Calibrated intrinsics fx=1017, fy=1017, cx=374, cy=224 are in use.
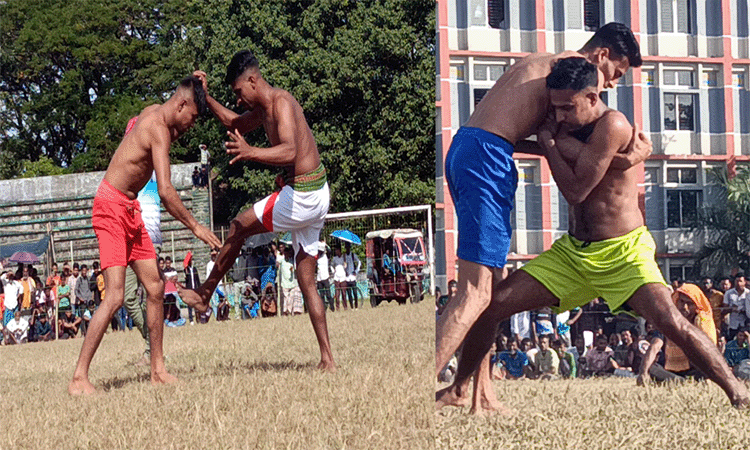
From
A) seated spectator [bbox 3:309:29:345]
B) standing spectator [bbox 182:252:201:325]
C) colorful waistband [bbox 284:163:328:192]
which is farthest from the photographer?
seated spectator [bbox 3:309:29:345]

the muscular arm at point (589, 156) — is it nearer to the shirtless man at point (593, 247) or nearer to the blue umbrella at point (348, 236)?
the shirtless man at point (593, 247)

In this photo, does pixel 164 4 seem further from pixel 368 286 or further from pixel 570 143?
→ pixel 570 143

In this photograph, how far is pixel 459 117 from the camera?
3770 mm

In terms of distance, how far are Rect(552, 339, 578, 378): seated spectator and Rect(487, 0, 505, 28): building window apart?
122cm

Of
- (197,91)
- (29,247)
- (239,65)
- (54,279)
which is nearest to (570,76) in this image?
(239,65)

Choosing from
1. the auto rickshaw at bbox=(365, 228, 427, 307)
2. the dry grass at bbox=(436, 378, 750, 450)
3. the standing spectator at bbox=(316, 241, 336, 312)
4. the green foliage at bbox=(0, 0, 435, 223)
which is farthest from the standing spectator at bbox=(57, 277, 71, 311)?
the dry grass at bbox=(436, 378, 750, 450)

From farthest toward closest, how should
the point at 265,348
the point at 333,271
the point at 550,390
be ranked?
the point at 333,271 → the point at 265,348 → the point at 550,390

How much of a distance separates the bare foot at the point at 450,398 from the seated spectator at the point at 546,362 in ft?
1.02

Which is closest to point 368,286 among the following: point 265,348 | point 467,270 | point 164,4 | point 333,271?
point 333,271

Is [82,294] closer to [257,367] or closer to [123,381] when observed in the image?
[123,381]

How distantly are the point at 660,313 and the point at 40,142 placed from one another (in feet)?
44.6

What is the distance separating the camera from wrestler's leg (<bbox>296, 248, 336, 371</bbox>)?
16.1 ft

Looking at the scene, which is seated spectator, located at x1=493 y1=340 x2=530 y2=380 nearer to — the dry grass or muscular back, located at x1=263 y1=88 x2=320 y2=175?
the dry grass

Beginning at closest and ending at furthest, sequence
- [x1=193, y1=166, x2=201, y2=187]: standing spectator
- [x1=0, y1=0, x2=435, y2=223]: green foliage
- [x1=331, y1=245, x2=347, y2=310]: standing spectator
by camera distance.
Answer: [x1=331, y1=245, x2=347, y2=310]: standing spectator → [x1=193, y1=166, x2=201, y2=187]: standing spectator → [x1=0, y1=0, x2=435, y2=223]: green foliage
